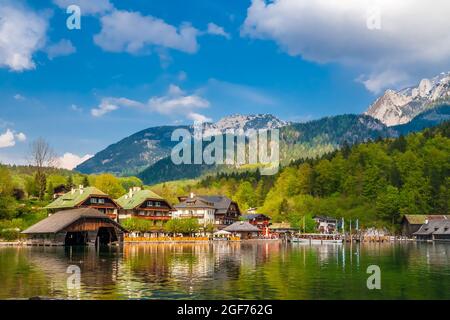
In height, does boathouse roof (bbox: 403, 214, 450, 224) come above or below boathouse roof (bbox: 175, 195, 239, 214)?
below

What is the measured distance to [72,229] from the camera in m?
90.1

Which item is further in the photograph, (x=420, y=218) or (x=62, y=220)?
(x=420, y=218)

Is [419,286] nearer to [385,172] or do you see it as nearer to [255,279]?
[255,279]

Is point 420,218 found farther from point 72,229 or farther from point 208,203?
point 72,229

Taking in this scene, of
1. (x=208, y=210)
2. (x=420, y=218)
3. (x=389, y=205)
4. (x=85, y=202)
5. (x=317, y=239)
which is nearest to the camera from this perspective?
(x=85, y=202)

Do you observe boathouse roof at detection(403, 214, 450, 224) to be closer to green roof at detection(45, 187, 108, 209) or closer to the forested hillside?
the forested hillside

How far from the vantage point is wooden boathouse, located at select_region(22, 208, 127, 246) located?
8956 cm

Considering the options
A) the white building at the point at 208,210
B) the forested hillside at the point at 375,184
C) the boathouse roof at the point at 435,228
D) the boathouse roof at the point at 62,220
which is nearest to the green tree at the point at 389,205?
the forested hillside at the point at 375,184

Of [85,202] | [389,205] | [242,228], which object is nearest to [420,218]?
[389,205]

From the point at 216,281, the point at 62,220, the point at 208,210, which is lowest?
the point at 216,281

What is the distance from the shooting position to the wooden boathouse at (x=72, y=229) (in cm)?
8956

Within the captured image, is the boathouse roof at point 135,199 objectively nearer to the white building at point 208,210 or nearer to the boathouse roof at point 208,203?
the white building at point 208,210

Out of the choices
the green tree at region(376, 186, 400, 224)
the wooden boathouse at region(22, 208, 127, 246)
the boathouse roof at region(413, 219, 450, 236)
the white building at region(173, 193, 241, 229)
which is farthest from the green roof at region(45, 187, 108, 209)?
the boathouse roof at region(413, 219, 450, 236)
